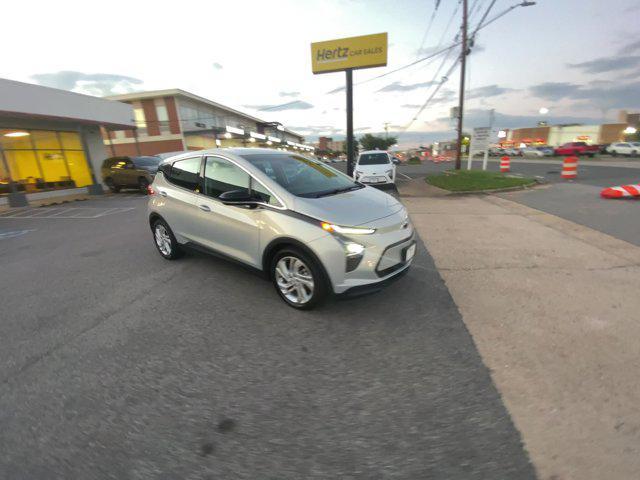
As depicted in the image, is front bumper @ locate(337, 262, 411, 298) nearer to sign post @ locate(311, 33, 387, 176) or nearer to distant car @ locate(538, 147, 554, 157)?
sign post @ locate(311, 33, 387, 176)

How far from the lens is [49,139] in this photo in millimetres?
17219

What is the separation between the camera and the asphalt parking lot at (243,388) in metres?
1.90

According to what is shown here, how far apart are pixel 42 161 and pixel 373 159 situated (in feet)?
57.5

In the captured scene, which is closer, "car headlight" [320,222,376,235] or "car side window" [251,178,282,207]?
"car headlight" [320,222,376,235]

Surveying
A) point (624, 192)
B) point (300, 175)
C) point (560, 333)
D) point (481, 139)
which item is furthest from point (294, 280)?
point (481, 139)

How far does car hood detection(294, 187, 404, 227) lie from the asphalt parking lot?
3.33 ft

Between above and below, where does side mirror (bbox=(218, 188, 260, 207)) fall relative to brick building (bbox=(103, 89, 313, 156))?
below

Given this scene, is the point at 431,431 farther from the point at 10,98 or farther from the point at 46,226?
the point at 10,98

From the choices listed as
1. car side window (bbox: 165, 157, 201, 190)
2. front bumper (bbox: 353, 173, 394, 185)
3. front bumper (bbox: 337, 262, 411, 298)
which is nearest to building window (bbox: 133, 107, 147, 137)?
front bumper (bbox: 353, 173, 394, 185)

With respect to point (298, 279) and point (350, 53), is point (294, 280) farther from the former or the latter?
point (350, 53)

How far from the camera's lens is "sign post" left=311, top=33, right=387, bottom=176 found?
58.5ft

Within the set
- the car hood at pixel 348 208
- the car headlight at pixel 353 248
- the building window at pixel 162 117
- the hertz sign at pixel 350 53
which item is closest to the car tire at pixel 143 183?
the hertz sign at pixel 350 53

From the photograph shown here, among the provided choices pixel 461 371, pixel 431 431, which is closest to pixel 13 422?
pixel 431 431

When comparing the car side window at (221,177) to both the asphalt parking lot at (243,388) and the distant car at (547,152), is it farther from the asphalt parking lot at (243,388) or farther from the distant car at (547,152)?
the distant car at (547,152)
